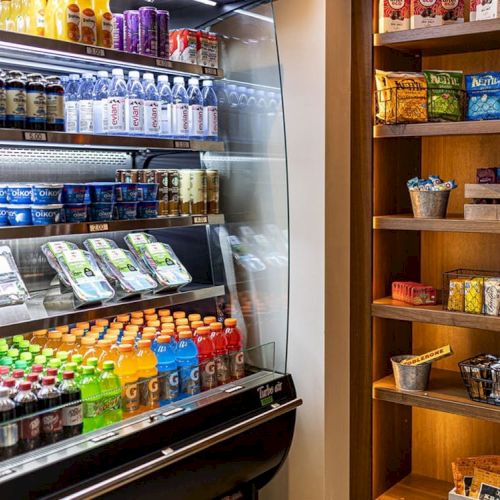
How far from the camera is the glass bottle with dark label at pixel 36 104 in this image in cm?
236

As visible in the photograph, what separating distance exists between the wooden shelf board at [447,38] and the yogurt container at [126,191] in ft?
4.17

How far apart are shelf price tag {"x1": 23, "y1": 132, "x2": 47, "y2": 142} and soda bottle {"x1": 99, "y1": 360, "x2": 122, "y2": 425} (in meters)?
0.76

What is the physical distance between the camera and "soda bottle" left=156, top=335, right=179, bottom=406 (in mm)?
2666

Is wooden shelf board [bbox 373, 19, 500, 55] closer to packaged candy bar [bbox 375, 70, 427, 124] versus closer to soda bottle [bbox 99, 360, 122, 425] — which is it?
packaged candy bar [bbox 375, 70, 427, 124]

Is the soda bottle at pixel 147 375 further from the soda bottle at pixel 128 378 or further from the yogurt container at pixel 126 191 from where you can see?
the yogurt container at pixel 126 191

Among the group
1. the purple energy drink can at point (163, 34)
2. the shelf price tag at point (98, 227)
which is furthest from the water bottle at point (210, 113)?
the shelf price tag at point (98, 227)

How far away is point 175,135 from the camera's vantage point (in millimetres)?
2928

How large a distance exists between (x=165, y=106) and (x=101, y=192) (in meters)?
0.50

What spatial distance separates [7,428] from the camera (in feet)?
7.05

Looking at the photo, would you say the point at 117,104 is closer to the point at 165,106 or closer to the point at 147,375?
the point at 165,106

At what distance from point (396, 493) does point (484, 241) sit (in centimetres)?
125

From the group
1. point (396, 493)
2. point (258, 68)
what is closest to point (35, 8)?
point (258, 68)

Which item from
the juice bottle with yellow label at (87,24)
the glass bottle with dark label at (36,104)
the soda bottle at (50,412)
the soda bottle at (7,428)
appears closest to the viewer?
the soda bottle at (7,428)

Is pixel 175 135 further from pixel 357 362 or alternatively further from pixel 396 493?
pixel 396 493
